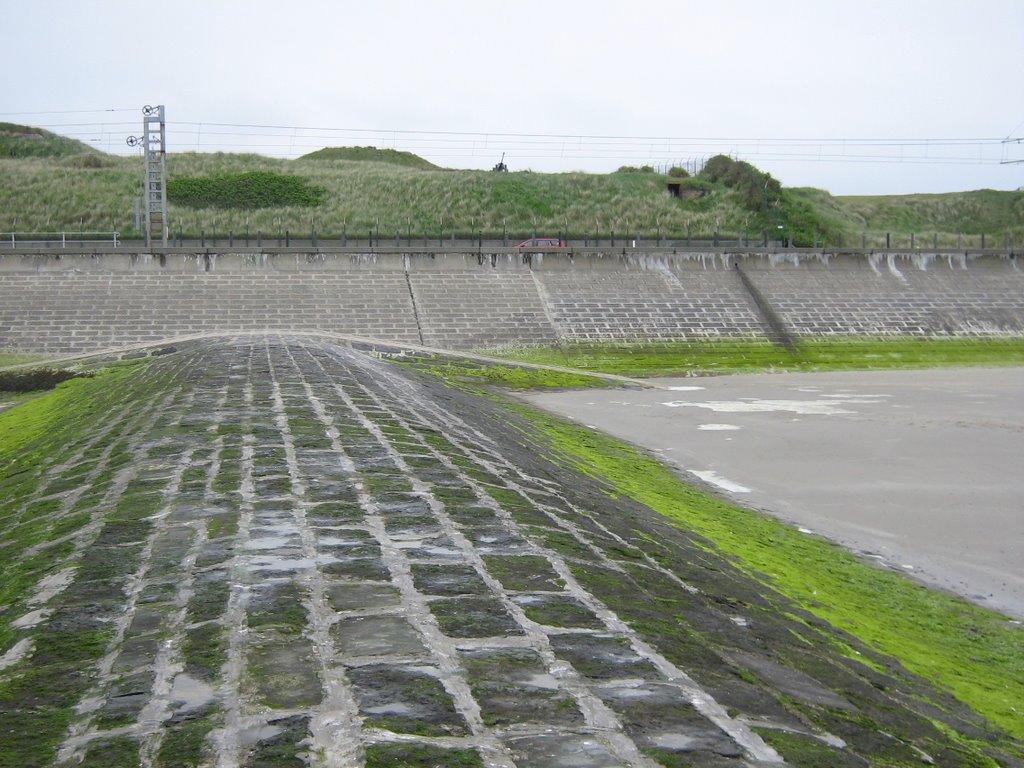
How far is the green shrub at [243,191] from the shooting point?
63.8 m

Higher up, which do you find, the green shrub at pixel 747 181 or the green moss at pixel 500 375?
the green shrub at pixel 747 181

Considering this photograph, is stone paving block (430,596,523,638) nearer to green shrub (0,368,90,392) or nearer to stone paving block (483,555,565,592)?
stone paving block (483,555,565,592)

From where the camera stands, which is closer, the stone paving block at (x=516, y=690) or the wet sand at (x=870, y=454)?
the stone paving block at (x=516, y=690)

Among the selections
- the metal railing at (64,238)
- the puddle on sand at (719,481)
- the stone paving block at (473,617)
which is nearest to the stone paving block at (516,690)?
the stone paving block at (473,617)

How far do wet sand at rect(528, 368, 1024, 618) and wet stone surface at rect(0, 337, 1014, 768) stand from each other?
3.82m

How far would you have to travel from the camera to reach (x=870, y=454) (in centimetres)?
1892

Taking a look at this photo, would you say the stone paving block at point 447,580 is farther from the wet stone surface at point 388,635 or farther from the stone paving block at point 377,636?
the stone paving block at point 377,636

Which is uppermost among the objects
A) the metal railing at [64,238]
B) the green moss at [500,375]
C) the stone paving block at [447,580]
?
the metal railing at [64,238]

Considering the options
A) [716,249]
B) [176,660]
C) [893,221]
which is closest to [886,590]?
[176,660]

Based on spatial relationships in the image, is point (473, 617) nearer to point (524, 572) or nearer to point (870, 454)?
point (524, 572)

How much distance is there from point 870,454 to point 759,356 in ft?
58.3

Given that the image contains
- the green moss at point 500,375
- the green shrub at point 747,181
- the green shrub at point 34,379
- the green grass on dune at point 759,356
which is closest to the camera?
the green shrub at point 34,379

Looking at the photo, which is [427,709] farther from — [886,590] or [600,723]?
[886,590]

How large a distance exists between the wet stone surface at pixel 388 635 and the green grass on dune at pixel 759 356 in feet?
80.7
